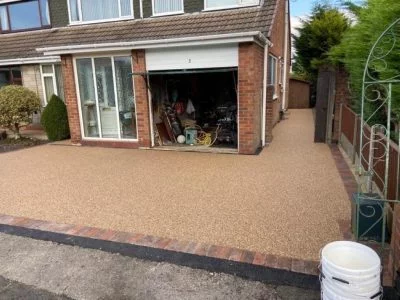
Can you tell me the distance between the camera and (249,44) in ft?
23.8

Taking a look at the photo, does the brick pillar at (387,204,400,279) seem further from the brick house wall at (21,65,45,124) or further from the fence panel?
the brick house wall at (21,65,45,124)

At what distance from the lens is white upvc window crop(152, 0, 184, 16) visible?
30.2 feet

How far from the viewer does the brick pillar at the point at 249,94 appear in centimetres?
735

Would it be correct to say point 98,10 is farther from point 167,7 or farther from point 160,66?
point 160,66

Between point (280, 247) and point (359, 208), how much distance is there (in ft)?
2.97

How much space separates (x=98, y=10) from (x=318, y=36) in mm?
13662

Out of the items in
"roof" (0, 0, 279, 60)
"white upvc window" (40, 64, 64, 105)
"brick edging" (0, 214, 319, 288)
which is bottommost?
"brick edging" (0, 214, 319, 288)

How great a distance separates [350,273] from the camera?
226 centimetres

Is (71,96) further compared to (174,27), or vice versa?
(71,96)

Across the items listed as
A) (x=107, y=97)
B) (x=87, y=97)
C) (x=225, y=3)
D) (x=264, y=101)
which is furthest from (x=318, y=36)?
(x=87, y=97)

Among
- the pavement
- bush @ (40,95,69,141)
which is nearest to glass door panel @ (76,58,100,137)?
bush @ (40,95,69,141)

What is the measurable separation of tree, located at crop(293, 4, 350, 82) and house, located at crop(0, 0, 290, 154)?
32.9 ft

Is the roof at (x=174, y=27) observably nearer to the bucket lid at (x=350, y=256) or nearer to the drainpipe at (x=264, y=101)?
the drainpipe at (x=264, y=101)

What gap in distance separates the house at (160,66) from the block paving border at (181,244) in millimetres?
4556
